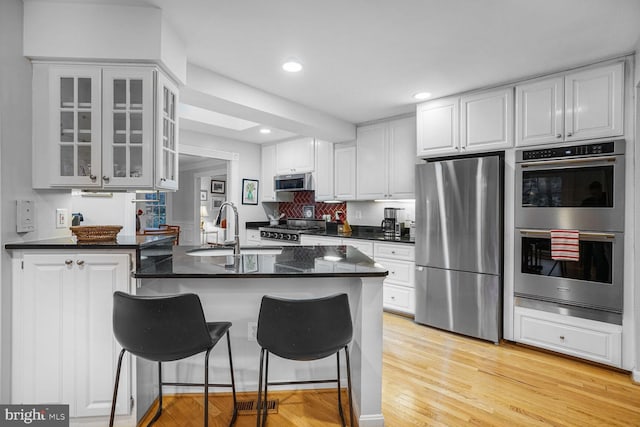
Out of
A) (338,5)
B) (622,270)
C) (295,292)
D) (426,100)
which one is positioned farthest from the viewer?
(426,100)

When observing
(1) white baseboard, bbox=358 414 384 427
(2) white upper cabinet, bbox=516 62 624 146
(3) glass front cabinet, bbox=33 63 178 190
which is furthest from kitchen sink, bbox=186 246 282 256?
(2) white upper cabinet, bbox=516 62 624 146

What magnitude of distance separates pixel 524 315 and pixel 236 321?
2.51 metres

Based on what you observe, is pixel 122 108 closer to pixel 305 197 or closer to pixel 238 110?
pixel 238 110

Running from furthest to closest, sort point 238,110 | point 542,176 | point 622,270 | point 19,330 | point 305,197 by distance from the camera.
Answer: point 305,197 → point 238,110 → point 542,176 → point 622,270 → point 19,330

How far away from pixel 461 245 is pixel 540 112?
4.39ft

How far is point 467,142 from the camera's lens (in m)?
3.21

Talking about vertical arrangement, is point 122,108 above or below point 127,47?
below

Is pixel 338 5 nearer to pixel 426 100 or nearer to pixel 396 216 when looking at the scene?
pixel 426 100

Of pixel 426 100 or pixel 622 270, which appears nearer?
pixel 622 270

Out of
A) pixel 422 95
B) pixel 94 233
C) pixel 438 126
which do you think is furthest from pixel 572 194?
pixel 94 233

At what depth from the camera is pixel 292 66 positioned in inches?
104

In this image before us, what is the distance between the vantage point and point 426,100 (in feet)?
11.4

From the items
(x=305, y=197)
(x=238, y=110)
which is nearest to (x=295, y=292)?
(x=238, y=110)

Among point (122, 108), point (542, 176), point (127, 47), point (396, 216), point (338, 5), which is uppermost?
point (338, 5)
